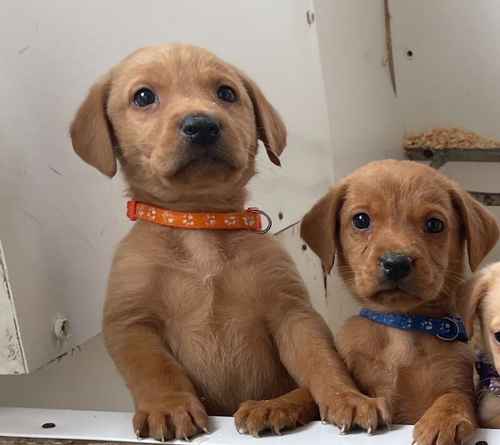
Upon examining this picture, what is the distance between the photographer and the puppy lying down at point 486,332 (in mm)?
1461

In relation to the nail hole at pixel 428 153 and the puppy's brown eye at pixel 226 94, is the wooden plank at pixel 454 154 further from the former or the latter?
the puppy's brown eye at pixel 226 94

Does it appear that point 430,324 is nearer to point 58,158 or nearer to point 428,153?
point 58,158

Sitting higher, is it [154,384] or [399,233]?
[399,233]

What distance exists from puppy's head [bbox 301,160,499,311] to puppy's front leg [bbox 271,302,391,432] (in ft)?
0.37

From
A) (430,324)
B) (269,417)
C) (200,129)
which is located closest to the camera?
(269,417)

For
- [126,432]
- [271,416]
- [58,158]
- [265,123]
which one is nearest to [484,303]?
[271,416]

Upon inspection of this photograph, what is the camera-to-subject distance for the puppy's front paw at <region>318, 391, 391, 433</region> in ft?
4.35

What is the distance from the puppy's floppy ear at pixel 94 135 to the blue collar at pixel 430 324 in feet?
1.90

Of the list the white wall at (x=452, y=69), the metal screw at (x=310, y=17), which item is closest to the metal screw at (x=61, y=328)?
the metal screw at (x=310, y=17)

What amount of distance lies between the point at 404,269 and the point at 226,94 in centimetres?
49

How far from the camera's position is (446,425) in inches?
51.0

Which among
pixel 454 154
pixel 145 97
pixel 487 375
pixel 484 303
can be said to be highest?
pixel 145 97

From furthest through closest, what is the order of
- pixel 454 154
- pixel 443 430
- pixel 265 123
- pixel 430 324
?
pixel 454 154, pixel 265 123, pixel 430 324, pixel 443 430

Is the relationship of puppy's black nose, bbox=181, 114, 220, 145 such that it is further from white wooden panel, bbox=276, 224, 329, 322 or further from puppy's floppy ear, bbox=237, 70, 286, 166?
white wooden panel, bbox=276, 224, 329, 322
